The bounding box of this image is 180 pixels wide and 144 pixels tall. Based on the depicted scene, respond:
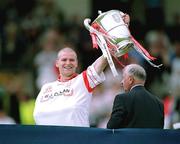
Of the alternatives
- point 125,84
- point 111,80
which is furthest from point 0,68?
point 125,84

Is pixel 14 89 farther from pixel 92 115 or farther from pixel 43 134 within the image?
pixel 43 134

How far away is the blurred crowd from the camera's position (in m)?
15.0

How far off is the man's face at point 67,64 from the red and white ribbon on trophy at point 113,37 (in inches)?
16.7

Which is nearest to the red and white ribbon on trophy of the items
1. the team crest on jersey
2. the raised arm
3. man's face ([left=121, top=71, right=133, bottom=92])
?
the raised arm

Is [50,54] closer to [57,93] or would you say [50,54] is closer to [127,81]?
[57,93]

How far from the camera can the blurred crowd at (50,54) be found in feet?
49.3

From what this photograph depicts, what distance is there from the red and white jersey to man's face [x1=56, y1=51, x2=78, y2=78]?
0.37 ft

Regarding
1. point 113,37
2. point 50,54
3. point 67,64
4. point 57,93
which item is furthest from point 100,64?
point 50,54

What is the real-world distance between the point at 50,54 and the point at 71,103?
21.9ft

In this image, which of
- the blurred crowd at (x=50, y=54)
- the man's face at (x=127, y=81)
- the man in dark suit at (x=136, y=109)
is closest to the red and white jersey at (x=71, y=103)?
the man's face at (x=127, y=81)

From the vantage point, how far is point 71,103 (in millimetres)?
9844

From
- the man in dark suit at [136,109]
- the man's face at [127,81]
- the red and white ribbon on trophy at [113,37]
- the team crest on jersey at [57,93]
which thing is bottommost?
the man in dark suit at [136,109]

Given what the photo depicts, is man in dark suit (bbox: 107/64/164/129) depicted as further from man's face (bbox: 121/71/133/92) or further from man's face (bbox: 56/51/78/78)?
man's face (bbox: 56/51/78/78)

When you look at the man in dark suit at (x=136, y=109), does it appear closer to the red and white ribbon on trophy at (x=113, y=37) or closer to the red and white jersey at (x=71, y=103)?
the red and white ribbon on trophy at (x=113, y=37)
